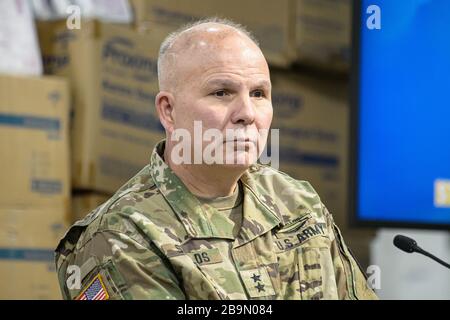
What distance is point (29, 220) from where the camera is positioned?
9.10ft

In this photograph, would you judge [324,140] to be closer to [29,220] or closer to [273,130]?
[273,130]

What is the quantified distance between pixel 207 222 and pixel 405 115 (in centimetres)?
134

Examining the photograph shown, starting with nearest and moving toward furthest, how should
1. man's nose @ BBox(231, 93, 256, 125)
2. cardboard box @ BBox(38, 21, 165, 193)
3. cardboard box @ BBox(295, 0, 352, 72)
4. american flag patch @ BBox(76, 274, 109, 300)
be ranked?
american flag patch @ BBox(76, 274, 109, 300) → man's nose @ BBox(231, 93, 256, 125) → cardboard box @ BBox(38, 21, 165, 193) → cardboard box @ BBox(295, 0, 352, 72)

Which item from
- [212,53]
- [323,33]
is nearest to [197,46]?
[212,53]

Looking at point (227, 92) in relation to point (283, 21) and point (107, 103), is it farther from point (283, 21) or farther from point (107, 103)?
point (283, 21)

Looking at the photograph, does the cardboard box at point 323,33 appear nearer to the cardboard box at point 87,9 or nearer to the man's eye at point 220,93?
the cardboard box at point 87,9

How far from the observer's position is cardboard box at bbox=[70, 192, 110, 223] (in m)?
2.88

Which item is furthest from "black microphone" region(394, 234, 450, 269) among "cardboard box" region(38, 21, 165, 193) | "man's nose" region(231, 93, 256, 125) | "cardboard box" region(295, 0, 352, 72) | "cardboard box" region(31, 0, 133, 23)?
"cardboard box" region(295, 0, 352, 72)

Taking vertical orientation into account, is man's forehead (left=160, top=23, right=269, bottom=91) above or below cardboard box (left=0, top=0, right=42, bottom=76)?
above

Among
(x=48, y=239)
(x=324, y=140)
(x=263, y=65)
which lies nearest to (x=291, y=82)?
(x=324, y=140)

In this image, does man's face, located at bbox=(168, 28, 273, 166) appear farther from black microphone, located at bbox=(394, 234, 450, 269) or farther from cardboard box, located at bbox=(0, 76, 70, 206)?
cardboard box, located at bbox=(0, 76, 70, 206)

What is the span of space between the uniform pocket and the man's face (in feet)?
0.63

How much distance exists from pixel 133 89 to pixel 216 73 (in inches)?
48.9
